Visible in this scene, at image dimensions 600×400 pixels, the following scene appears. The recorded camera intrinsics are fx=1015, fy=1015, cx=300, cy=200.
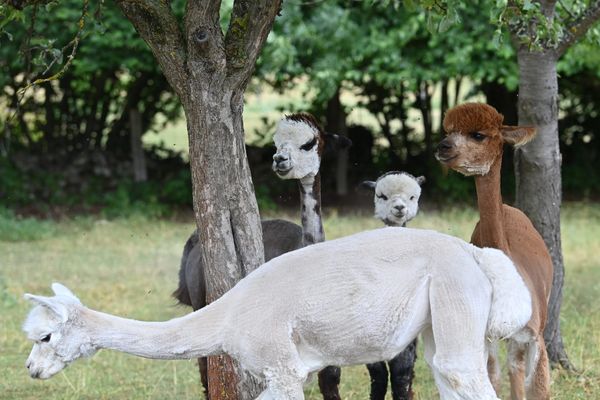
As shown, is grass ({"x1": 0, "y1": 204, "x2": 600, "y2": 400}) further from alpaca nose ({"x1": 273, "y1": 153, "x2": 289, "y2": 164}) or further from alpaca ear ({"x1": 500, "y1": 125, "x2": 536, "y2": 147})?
alpaca ear ({"x1": 500, "y1": 125, "x2": 536, "y2": 147})

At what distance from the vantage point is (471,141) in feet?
18.7

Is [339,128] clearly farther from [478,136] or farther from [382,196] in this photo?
[478,136]

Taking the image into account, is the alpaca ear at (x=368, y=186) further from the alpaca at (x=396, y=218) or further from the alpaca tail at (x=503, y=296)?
the alpaca tail at (x=503, y=296)

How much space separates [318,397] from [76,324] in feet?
10.9

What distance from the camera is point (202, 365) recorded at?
726cm

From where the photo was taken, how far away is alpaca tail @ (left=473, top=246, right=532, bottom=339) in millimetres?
4703

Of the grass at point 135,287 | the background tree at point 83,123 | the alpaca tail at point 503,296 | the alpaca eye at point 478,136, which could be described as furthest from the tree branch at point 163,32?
the background tree at point 83,123

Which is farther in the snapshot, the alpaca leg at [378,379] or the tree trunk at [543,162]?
the tree trunk at [543,162]

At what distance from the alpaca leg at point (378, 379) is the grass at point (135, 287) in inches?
29.7

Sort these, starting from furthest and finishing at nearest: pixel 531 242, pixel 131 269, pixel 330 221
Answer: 1. pixel 330 221
2. pixel 131 269
3. pixel 531 242

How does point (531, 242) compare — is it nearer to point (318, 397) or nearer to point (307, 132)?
point (307, 132)

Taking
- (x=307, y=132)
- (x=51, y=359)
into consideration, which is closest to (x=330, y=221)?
(x=307, y=132)

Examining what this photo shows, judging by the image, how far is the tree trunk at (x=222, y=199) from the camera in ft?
18.9

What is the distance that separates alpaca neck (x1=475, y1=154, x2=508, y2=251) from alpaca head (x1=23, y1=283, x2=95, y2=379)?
94.2 inches
